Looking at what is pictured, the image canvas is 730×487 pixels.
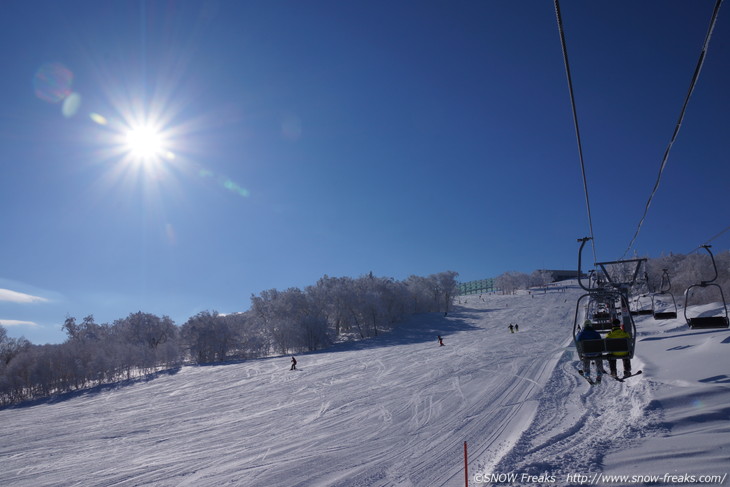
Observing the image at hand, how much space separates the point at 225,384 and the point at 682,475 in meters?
29.2

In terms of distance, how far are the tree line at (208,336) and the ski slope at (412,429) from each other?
88.4ft

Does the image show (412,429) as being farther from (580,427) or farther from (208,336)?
(208,336)

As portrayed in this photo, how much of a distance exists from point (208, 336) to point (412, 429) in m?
56.2

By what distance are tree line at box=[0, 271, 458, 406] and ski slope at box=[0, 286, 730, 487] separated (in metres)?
26.9

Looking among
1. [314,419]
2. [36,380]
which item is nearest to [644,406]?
[314,419]

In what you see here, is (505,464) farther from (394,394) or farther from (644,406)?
(394,394)

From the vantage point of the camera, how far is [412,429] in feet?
44.6

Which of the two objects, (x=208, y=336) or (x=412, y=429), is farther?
(x=208, y=336)

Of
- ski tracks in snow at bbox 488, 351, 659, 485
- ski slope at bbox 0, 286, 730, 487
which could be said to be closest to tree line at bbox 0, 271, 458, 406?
ski slope at bbox 0, 286, 730, 487

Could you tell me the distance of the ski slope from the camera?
9.11 meters

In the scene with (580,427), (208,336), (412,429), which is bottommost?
(580,427)

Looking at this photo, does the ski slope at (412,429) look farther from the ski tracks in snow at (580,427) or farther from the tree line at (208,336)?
the tree line at (208,336)

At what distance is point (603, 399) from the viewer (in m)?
14.5

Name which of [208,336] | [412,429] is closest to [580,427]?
[412,429]
